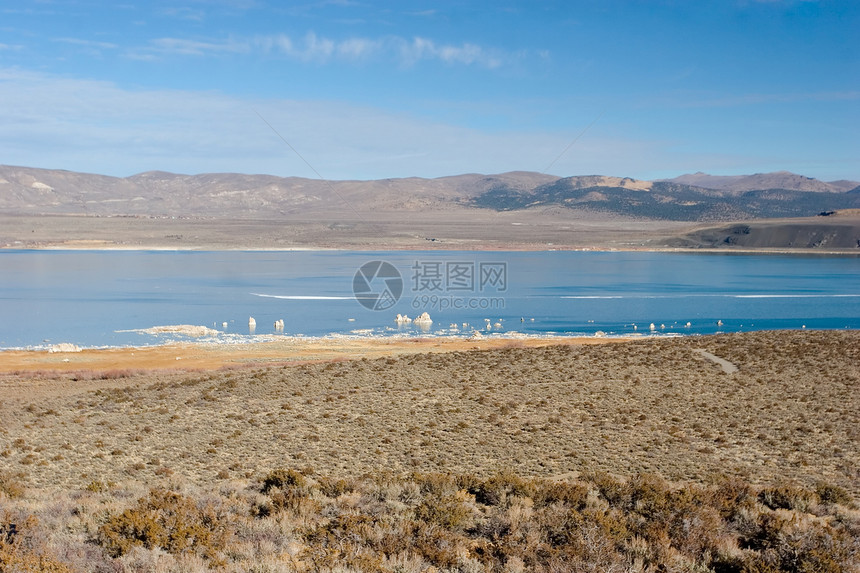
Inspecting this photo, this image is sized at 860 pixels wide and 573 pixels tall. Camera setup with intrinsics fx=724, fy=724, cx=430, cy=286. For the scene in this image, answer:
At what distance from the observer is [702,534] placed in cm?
761

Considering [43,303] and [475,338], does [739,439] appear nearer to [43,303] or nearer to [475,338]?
[475,338]

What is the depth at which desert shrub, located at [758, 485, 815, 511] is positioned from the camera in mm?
9141

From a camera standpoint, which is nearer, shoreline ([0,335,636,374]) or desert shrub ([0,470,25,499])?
desert shrub ([0,470,25,499])

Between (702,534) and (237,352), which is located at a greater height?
(702,534)

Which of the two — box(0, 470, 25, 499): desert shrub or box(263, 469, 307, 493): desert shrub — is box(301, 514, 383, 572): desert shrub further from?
box(0, 470, 25, 499): desert shrub

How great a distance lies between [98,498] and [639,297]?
53.1 metres

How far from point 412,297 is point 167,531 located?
163 feet

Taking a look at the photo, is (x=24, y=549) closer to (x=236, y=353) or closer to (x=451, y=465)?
(x=451, y=465)

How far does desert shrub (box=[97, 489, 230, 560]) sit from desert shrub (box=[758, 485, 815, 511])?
6.73 m

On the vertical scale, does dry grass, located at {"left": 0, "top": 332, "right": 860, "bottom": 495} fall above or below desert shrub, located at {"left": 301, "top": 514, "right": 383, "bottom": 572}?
below

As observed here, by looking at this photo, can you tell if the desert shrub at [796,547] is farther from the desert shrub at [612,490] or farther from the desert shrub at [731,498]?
the desert shrub at [612,490]

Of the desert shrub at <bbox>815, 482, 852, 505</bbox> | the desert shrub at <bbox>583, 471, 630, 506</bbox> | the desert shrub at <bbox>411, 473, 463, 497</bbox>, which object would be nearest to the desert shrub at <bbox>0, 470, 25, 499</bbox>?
the desert shrub at <bbox>411, 473, 463, 497</bbox>

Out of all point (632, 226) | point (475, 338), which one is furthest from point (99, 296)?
point (632, 226)

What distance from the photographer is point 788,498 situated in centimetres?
926
